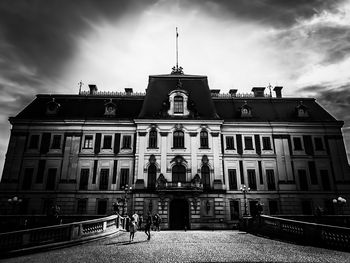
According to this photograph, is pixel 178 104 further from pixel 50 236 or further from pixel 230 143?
pixel 50 236

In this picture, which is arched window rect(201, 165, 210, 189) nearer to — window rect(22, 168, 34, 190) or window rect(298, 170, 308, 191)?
window rect(298, 170, 308, 191)

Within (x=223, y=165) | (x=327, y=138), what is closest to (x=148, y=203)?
(x=223, y=165)

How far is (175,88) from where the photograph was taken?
39.7 m

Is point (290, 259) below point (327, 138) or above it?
below

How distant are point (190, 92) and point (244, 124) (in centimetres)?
949

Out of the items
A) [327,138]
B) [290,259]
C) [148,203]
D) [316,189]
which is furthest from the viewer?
[327,138]

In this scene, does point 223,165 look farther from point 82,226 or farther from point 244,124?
point 82,226

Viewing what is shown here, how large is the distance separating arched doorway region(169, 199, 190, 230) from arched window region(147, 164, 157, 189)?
11.2ft

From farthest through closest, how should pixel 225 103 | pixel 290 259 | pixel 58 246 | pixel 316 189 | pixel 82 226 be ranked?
pixel 225 103 < pixel 316 189 < pixel 82 226 < pixel 58 246 < pixel 290 259

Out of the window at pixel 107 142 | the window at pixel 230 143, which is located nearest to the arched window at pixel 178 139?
the window at pixel 230 143

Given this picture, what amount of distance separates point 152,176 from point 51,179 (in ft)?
44.5

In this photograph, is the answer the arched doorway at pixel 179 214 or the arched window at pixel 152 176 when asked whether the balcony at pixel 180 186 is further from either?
the arched doorway at pixel 179 214

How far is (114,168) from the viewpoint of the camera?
34.9 metres

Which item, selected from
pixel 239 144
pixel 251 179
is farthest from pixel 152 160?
pixel 251 179
